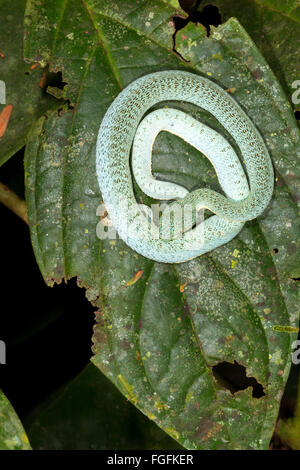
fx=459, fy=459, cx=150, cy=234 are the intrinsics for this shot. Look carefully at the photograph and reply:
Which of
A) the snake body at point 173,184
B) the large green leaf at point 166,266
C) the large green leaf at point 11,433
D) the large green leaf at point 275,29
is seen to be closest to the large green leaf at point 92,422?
the large green leaf at point 166,266

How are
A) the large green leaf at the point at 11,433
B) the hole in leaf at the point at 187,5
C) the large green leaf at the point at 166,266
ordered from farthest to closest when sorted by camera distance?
the hole in leaf at the point at 187,5, the large green leaf at the point at 166,266, the large green leaf at the point at 11,433

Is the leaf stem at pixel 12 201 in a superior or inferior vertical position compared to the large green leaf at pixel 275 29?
inferior

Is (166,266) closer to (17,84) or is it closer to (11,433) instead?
(11,433)

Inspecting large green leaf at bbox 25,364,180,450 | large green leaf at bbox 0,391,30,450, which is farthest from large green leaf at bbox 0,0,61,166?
large green leaf at bbox 25,364,180,450

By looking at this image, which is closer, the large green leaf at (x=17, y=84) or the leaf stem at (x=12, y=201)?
the large green leaf at (x=17, y=84)

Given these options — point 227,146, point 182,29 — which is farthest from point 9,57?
point 227,146

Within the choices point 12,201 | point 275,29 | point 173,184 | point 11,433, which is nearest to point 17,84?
point 12,201

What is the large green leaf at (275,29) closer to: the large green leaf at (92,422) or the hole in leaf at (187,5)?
the hole in leaf at (187,5)

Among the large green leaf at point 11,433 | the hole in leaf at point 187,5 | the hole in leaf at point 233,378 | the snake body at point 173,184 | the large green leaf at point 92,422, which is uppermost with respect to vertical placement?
the hole in leaf at point 187,5
